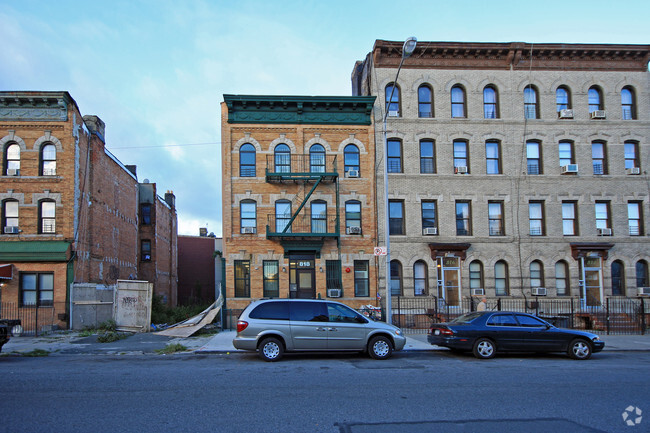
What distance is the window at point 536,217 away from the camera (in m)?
23.9

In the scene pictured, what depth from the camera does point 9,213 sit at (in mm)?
21172

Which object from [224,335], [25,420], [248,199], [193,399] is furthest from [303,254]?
[25,420]

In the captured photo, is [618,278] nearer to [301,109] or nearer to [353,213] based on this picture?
[353,213]

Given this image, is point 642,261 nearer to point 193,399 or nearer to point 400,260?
point 400,260

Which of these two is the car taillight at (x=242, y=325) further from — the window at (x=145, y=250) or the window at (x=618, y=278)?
the window at (x=145, y=250)

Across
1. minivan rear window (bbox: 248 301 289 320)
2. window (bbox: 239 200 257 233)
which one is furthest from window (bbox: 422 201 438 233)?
minivan rear window (bbox: 248 301 289 320)

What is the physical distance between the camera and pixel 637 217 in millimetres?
24359

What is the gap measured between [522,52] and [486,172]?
250 inches

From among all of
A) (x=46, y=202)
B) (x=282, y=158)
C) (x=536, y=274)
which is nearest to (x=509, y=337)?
(x=536, y=274)

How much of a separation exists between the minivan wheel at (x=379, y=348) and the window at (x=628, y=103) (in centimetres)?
1991

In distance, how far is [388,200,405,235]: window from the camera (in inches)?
916

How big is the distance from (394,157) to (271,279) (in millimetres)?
8410

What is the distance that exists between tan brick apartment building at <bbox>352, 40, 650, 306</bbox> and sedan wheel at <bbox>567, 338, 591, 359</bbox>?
8.95 m

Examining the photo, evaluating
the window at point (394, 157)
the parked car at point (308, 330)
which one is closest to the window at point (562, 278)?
the window at point (394, 157)
